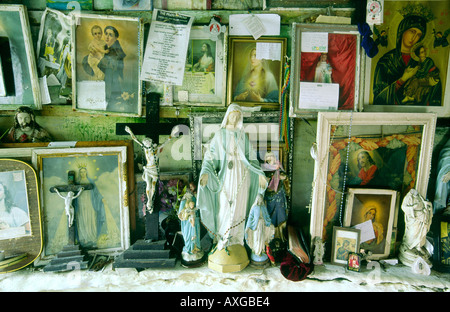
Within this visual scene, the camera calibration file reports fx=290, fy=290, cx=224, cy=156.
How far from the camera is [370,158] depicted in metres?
2.59

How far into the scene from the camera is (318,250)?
2.55 m

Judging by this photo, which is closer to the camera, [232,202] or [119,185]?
[232,202]

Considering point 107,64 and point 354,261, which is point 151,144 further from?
point 354,261

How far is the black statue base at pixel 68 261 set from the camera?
2.44 meters

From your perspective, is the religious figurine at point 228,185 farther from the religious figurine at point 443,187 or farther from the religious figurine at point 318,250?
the religious figurine at point 443,187

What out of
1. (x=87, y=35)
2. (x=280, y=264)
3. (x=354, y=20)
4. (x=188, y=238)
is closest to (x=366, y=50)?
(x=354, y=20)

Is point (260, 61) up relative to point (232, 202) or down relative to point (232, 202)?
up

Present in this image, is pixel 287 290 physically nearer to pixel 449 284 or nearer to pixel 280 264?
pixel 280 264

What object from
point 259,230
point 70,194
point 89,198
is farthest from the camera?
point 89,198

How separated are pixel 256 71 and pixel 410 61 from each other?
1.41m

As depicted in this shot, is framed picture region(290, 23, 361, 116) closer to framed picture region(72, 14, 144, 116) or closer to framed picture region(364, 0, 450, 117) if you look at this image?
framed picture region(364, 0, 450, 117)

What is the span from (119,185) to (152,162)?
47 centimetres

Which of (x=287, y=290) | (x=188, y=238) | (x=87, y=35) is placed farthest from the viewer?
(x=87, y=35)

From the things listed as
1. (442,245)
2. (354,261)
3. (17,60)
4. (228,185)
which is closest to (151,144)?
(228,185)
